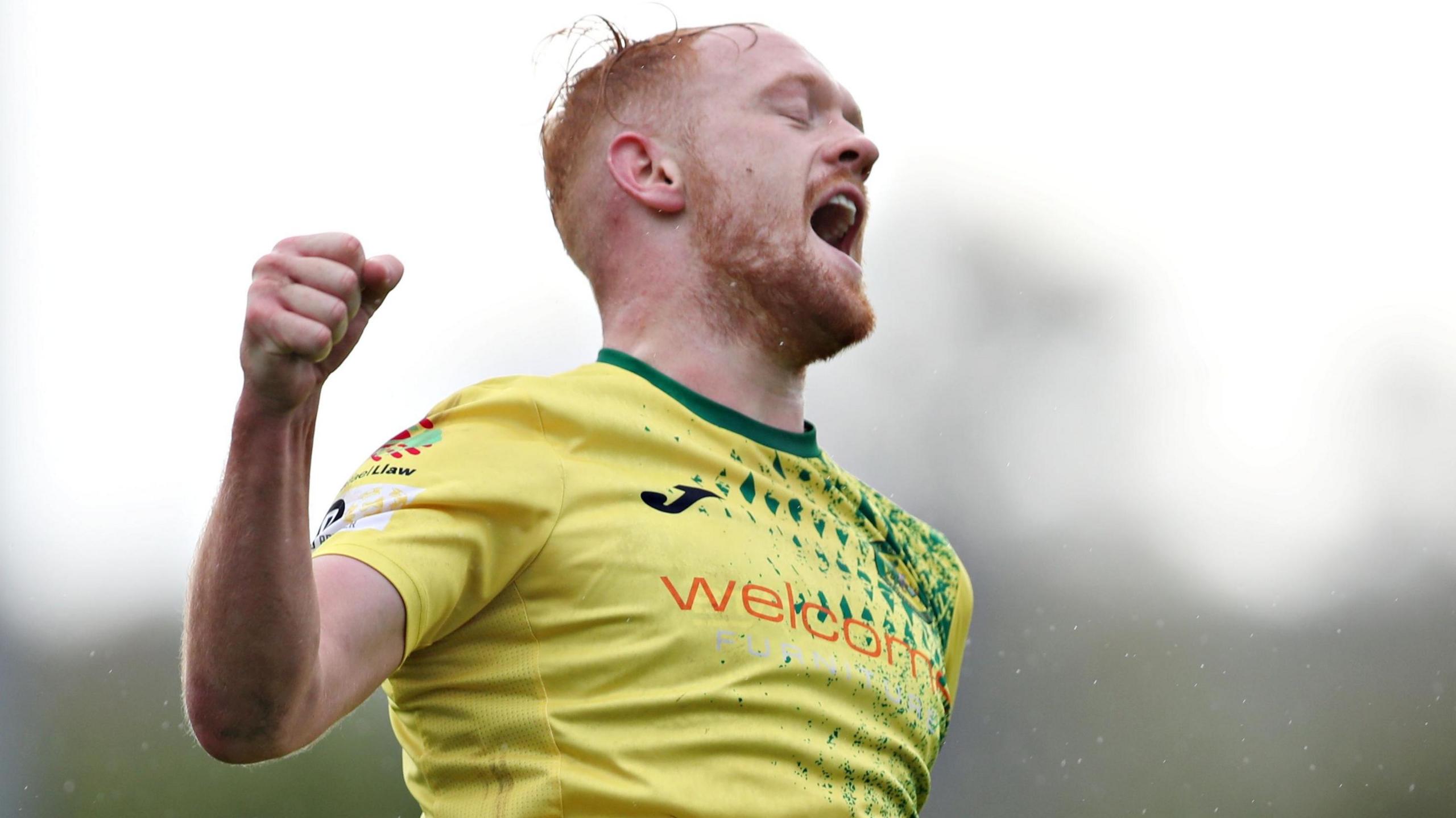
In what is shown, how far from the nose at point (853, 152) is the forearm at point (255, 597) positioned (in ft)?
5.29

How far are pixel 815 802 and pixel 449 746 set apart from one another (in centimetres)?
54

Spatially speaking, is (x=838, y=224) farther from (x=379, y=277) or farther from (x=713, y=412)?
(x=379, y=277)

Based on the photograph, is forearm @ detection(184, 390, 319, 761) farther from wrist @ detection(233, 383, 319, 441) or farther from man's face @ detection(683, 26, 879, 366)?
man's face @ detection(683, 26, 879, 366)

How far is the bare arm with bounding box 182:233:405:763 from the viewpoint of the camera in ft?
5.48

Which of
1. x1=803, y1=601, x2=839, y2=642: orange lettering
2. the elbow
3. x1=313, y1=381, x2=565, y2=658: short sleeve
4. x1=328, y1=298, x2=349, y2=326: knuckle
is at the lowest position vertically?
x1=803, y1=601, x2=839, y2=642: orange lettering

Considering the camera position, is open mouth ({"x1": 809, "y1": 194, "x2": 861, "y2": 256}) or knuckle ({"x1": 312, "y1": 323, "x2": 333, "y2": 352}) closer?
knuckle ({"x1": 312, "y1": 323, "x2": 333, "y2": 352})

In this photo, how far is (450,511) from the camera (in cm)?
220

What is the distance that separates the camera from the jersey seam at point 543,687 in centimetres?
218

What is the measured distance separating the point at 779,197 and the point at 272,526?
5.10ft

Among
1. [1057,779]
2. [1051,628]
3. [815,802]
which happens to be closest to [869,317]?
[815,802]

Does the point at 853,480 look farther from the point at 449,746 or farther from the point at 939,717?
the point at 449,746

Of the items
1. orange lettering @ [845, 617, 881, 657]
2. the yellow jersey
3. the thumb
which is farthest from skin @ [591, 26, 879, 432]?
the thumb

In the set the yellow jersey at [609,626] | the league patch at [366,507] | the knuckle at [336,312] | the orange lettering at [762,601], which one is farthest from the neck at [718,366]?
the knuckle at [336,312]

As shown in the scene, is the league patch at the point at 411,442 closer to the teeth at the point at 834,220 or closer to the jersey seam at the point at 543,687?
the jersey seam at the point at 543,687
